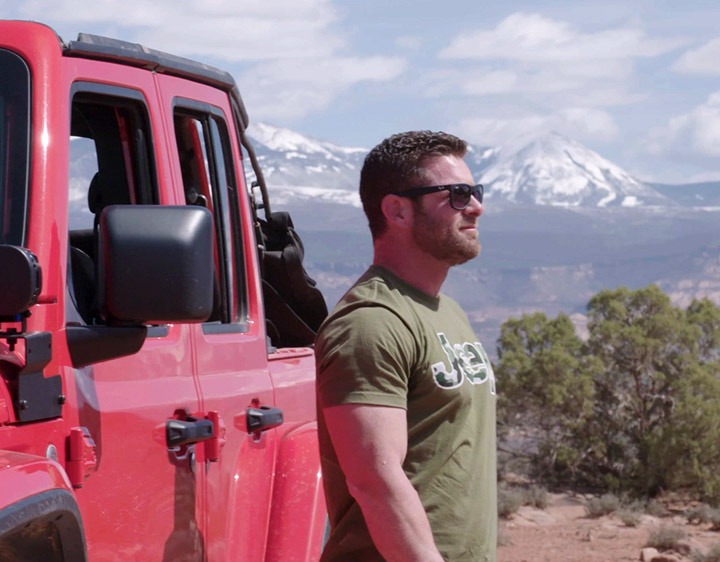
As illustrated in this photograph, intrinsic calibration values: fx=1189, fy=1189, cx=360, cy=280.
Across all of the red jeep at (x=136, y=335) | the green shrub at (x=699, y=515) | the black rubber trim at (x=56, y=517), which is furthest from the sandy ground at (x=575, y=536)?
the black rubber trim at (x=56, y=517)

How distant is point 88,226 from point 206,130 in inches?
27.1

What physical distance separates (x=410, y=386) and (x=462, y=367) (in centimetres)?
15

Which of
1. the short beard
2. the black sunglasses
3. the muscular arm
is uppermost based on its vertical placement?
the black sunglasses

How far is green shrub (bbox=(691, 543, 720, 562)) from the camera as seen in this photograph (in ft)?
34.7

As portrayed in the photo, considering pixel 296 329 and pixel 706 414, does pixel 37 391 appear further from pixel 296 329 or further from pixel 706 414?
pixel 706 414

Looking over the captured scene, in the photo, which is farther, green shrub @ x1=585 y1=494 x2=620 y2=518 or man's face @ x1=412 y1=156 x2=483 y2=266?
green shrub @ x1=585 y1=494 x2=620 y2=518

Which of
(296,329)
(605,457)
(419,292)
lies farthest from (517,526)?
(419,292)

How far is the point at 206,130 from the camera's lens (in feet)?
11.8

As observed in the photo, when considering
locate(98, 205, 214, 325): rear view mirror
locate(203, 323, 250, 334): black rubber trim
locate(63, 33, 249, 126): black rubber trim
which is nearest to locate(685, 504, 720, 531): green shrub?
locate(203, 323, 250, 334): black rubber trim

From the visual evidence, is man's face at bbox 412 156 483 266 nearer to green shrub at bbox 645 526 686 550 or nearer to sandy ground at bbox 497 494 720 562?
sandy ground at bbox 497 494 720 562

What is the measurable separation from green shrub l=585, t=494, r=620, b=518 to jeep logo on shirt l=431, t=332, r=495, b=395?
11204 millimetres

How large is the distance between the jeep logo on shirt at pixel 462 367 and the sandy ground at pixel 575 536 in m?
8.40

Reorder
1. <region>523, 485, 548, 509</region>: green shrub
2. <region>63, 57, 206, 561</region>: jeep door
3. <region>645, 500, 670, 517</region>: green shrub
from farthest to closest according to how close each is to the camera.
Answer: <region>523, 485, 548, 509</region>: green shrub < <region>645, 500, 670, 517</region>: green shrub < <region>63, 57, 206, 561</region>: jeep door

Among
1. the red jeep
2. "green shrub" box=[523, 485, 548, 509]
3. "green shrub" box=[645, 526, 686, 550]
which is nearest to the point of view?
the red jeep
